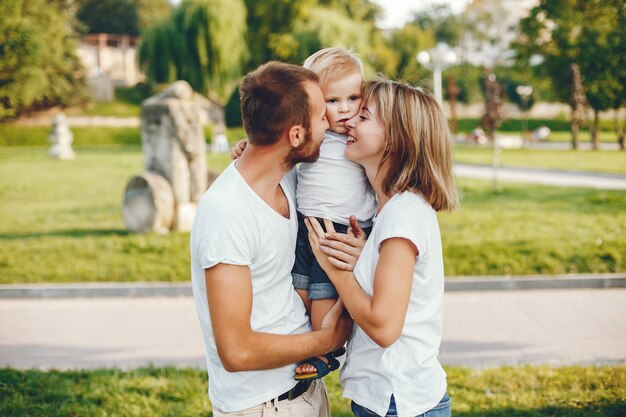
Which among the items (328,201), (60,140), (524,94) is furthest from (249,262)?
(524,94)

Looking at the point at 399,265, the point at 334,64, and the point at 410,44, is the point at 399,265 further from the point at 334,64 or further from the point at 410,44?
the point at 410,44

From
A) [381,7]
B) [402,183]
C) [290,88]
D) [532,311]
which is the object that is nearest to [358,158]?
[402,183]

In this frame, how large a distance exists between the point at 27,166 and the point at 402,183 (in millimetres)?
23387

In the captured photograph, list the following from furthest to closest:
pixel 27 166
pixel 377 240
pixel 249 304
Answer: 1. pixel 27 166
2. pixel 377 240
3. pixel 249 304

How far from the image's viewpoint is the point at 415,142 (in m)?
2.04

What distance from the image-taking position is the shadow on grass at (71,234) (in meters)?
9.70

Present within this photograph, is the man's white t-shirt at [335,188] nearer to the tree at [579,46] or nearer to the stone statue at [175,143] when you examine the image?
the stone statue at [175,143]

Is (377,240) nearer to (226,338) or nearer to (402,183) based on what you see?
(402,183)

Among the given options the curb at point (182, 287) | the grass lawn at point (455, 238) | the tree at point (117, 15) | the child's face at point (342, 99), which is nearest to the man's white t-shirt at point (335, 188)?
the child's face at point (342, 99)

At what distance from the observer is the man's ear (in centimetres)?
194

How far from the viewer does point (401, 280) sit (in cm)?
188

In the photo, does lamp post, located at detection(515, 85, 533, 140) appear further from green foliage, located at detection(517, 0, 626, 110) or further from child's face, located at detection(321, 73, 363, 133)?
child's face, located at detection(321, 73, 363, 133)

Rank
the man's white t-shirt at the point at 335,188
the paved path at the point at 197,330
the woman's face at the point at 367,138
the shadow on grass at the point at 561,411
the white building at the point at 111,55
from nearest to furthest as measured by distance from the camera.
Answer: the woman's face at the point at 367,138
the man's white t-shirt at the point at 335,188
the shadow on grass at the point at 561,411
the paved path at the point at 197,330
the white building at the point at 111,55

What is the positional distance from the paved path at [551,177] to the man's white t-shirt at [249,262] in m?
13.4
